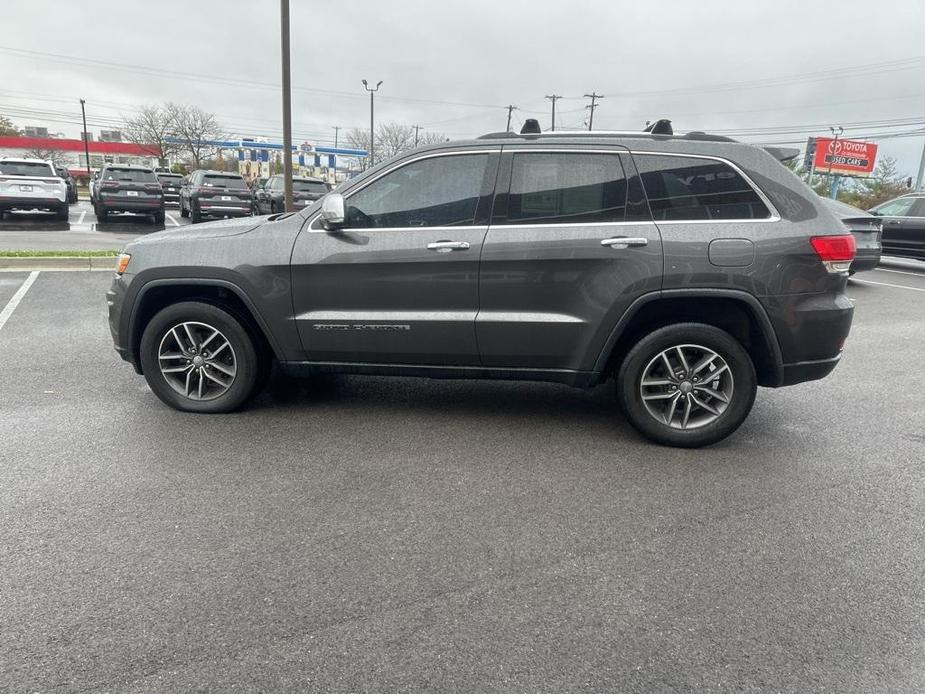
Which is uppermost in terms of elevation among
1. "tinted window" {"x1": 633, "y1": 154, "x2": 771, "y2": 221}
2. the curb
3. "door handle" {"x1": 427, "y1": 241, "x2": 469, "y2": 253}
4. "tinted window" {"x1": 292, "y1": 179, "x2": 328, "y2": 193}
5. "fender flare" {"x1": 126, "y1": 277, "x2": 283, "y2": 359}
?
"tinted window" {"x1": 292, "y1": 179, "x2": 328, "y2": 193}

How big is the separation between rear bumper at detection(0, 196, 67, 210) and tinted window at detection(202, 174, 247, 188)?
3699mm

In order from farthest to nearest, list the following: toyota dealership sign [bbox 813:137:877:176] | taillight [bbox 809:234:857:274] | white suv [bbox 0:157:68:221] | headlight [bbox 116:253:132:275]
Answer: toyota dealership sign [bbox 813:137:877:176]
white suv [bbox 0:157:68:221]
headlight [bbox 116:253:132:275]
taillight [bbox 809:234:857:274]

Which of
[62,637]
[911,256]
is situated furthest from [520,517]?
[911,256]

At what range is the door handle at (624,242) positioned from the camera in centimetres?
413

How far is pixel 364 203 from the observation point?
4449mm

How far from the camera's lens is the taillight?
13.3 feet

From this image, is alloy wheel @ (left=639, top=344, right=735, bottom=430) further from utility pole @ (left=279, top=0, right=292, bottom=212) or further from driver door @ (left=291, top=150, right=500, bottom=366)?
utility pole @ (left=279, top=0, right=292, bottom=212)

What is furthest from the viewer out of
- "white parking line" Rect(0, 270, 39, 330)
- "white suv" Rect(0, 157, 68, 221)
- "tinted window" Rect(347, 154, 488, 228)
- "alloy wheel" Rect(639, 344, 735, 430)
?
"white suv" Rect(0, 157, 68, 221)

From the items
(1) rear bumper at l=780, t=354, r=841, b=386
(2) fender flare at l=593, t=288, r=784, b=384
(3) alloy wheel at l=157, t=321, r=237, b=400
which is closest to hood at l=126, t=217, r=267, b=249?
(3) alloy wheel at l=157, t=321, r=237, b=400

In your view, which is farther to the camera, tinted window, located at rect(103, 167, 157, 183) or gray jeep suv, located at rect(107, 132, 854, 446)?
tinted window, located at rect(103, 167, 157, 183)

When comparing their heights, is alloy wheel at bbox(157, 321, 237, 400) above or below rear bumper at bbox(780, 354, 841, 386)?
below

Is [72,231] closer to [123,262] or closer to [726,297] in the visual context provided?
[123,262]

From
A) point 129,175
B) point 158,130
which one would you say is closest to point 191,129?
point 158,130

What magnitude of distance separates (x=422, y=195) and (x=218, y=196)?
16.4 metres
